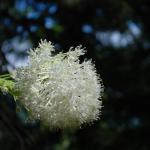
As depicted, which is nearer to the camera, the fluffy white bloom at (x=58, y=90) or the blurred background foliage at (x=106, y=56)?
the fluffy white bloom at (x=58, y=90)

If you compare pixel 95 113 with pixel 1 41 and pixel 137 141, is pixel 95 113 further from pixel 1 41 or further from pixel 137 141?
pixel 137 141

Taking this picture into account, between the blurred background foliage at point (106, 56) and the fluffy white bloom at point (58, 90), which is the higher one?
the blurred background foliage at point (106, 56)

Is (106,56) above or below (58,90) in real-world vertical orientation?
above

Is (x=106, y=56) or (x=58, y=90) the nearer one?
(x=58, y=90)
